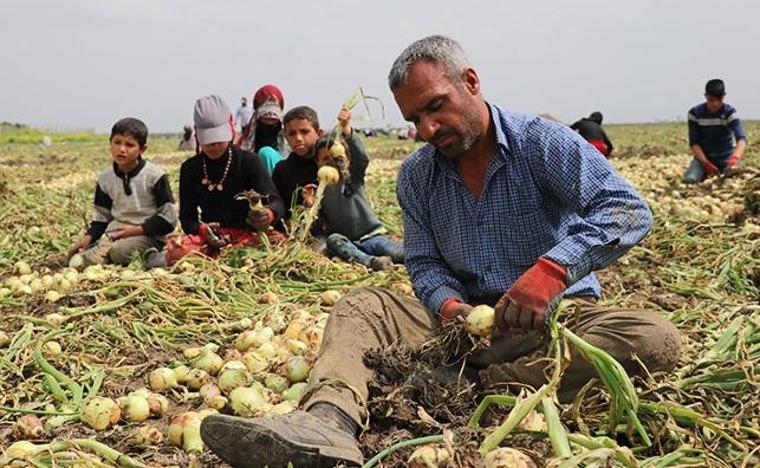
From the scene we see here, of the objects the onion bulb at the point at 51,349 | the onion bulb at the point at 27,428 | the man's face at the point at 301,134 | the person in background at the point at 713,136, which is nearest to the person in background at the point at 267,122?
the man's face at the point at 301,134

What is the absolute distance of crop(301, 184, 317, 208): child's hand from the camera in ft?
16.0

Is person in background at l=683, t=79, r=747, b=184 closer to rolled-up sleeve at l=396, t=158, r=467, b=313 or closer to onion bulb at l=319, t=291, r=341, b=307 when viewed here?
onion bulb at l=319, t=291, r=341, b=307

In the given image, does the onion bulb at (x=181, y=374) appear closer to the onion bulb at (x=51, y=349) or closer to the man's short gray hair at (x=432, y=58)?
the onion bulb at (x=51, y=349)

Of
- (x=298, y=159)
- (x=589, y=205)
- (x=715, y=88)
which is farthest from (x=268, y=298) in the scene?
(x=715, y=88)

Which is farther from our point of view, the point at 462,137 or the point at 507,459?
the point at 462,137

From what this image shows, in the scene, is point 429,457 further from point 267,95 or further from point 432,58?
point 267,95

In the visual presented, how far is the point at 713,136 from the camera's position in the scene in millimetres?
8953

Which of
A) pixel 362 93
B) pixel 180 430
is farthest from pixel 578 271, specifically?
pixel 362 93

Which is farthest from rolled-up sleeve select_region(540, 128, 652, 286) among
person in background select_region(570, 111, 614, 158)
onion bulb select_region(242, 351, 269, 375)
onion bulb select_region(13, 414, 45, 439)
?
person in background select_region(570, 111, 614, 158)

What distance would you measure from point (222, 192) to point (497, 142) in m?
2.81

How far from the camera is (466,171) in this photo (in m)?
2.65

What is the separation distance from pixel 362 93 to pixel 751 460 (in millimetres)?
3117

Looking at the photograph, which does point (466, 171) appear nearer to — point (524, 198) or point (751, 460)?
point (524, 198)

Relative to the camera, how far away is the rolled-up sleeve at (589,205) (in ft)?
7.18
